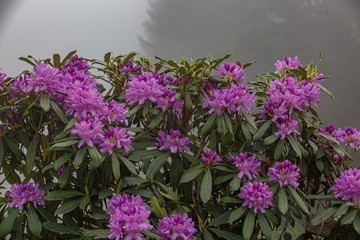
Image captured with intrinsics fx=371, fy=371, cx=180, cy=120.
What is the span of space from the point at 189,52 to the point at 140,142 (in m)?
5.63

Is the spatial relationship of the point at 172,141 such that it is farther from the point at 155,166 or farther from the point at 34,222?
the point at 34,222

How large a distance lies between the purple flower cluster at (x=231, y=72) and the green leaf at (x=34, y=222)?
1.01 m

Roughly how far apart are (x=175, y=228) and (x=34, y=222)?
61 cm

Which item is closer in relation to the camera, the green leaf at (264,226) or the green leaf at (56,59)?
the green leaf at (264,226)

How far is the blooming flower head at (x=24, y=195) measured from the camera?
1562mm

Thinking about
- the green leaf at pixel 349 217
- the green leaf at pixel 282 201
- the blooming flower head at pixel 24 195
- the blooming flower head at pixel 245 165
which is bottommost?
the blooming flower head at pixel 24 195

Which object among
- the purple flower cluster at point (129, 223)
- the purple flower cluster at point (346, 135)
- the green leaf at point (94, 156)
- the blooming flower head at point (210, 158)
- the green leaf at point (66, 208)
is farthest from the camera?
the purple flower cluster at point (346, 135)

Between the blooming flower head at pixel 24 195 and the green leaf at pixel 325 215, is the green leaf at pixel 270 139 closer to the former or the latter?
the green leaf at pixel 325 215

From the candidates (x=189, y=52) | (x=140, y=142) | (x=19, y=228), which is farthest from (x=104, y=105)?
(x=189, y=52)

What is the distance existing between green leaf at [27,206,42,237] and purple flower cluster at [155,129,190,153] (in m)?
0.58

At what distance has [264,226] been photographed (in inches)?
59.2

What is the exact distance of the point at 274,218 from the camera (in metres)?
1.53

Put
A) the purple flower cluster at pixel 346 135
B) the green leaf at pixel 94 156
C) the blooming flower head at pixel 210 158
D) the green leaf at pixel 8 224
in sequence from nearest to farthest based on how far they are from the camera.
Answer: the green leaf at pixel 94 156, the green leaf at pixel 8 224, the blooming flower head at pixel 210 158, the purple flower cluster at pixel 346 135

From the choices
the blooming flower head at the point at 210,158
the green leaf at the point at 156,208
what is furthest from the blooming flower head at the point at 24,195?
the blooming flower head at the point at 210,158
